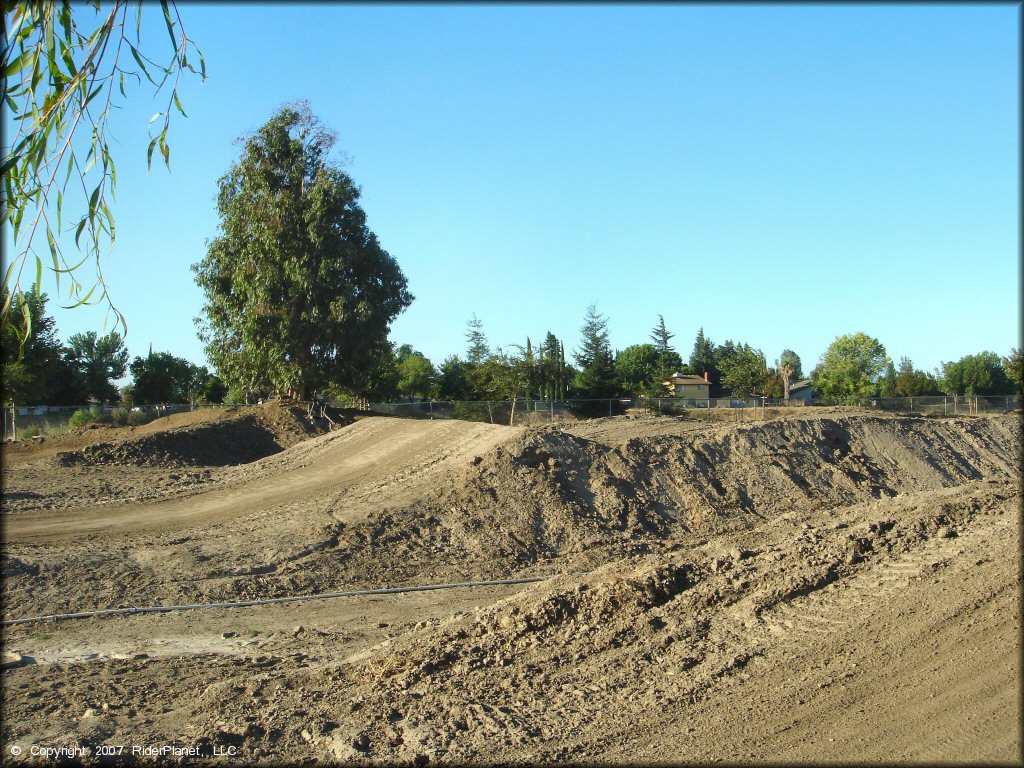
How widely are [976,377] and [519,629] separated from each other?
52.8 meters

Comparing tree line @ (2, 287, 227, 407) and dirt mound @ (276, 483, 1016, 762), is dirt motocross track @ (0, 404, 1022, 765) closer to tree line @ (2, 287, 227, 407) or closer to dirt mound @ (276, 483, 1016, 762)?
dirt mound @ (276, 483, 1016, 762)

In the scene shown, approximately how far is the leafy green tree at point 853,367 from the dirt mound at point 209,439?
1505 inches

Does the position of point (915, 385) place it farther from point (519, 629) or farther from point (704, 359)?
point (519, 629)

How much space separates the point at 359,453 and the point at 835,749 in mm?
17499

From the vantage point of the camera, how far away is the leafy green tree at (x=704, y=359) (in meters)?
80.1

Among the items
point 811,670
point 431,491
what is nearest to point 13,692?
point 811,670

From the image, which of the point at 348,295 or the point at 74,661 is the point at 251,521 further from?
the point at 348,295

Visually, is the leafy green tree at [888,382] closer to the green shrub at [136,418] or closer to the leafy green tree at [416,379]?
the leafy green tree at [416,379]

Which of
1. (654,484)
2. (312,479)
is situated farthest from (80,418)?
(654,484)

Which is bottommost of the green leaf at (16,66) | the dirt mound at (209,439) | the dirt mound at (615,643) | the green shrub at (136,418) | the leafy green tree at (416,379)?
the dirt mound at (615,643)

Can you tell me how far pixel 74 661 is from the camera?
852cm

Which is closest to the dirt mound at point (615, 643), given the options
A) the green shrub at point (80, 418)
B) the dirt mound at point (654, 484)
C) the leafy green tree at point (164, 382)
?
the dirt mound at point (654, 484)

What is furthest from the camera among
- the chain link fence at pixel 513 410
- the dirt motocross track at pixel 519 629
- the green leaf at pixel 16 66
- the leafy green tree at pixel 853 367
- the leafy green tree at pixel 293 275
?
the leafy green tree at pixel 853 367

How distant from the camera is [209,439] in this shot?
27.2 meters
